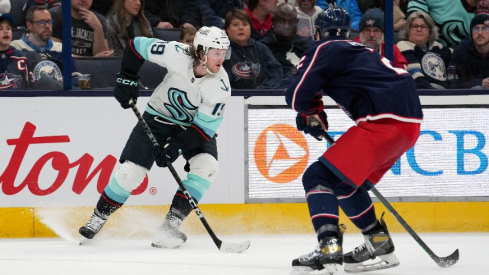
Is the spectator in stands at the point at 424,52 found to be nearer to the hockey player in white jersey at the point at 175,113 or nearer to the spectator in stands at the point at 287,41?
the spectator in stands at the point at 287,41

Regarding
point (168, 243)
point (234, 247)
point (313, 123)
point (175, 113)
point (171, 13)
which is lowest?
point (168, 243)

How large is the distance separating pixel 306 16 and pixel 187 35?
766 millimetres

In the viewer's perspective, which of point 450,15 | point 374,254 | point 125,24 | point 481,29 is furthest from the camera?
point 450,15

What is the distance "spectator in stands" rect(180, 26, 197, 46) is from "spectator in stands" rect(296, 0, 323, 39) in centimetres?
67

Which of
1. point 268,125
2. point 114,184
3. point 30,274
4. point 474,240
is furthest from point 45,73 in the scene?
point 474,240

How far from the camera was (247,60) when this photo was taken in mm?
5355

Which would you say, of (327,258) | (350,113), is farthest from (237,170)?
(327,258)

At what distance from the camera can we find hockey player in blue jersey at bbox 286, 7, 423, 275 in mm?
3346

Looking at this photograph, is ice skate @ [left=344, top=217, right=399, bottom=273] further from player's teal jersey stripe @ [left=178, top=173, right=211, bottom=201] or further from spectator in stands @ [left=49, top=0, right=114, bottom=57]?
spectator in stands @ [left=49, top=0, right=114, bottom=57]

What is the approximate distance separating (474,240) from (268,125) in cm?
135

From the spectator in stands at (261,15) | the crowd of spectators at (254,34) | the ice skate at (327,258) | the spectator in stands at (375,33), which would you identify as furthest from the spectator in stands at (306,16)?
the ice skate at (327,258)

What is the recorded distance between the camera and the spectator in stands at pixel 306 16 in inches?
213

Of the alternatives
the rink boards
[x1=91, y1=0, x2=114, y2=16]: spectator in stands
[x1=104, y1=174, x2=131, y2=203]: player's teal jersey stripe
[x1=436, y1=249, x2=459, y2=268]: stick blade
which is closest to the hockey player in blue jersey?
[x1=436, y1=249, x2=459, y2=268]: stick blade

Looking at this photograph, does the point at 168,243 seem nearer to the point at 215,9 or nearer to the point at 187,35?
the point at 187,35
